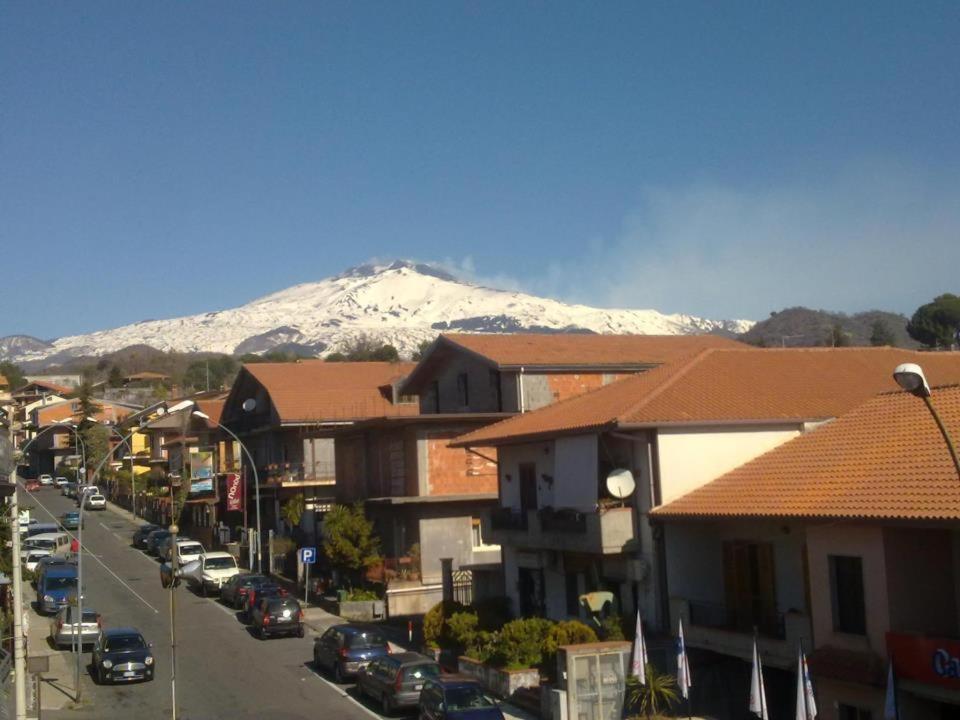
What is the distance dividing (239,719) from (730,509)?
1209 centimetres

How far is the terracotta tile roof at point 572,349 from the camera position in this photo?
146 ft

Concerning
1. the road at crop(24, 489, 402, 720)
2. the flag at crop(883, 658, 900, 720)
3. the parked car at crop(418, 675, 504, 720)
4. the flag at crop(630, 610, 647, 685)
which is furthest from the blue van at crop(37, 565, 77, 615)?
the flag at crop(883, 658, 900, 720)

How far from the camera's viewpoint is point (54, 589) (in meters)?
45.3

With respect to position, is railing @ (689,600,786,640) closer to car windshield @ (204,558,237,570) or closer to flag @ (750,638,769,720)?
flag @ (750,638,769,720)

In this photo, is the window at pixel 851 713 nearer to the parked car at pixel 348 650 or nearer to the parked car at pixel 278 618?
the parked car at pixel 348 650

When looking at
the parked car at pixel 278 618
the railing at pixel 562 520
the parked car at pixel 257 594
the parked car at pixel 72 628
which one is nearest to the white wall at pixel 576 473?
the railing at pixel 562 520

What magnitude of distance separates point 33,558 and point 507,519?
29161mm

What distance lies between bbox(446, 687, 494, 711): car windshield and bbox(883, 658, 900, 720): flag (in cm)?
802

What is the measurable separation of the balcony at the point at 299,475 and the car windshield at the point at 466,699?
31761 mm

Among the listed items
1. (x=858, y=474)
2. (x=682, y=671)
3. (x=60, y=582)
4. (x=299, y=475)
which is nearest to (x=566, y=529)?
(x=682, y=671)

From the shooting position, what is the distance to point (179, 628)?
40562 mm

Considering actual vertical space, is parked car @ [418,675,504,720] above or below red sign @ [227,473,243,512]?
below

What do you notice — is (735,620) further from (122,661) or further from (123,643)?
(123,643)

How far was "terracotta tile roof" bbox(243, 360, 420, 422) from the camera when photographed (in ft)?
192
